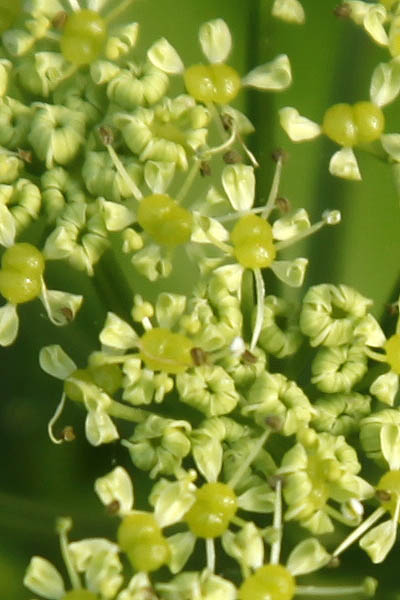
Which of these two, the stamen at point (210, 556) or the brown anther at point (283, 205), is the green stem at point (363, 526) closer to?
the stamen at point (210, 556)

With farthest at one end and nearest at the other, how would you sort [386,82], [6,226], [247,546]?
[386,82] < [6,226] < [247,546]

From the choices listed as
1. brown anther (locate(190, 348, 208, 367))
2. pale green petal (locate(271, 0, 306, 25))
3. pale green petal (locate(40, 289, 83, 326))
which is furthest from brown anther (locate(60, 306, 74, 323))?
pale green petal (locate(271, 0, 306, 25))

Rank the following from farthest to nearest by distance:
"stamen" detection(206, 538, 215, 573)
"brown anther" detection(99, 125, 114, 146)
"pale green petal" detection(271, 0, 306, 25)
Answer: "pale green petal" detection(271, 0, 306, 25) < "brown anther" detection(99, 125, 114, 146) < "stamen" detection(206, 538, 215, 573)

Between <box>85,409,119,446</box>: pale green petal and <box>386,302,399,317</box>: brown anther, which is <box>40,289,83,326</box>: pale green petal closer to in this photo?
<box>85,409,119,446</box>: pale green petal

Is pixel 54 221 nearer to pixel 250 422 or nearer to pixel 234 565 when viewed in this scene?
pixel 250 422

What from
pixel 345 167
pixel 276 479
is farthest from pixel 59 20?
pixel 276 479

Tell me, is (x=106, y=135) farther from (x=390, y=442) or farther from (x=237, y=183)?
(x=390, y=442)
